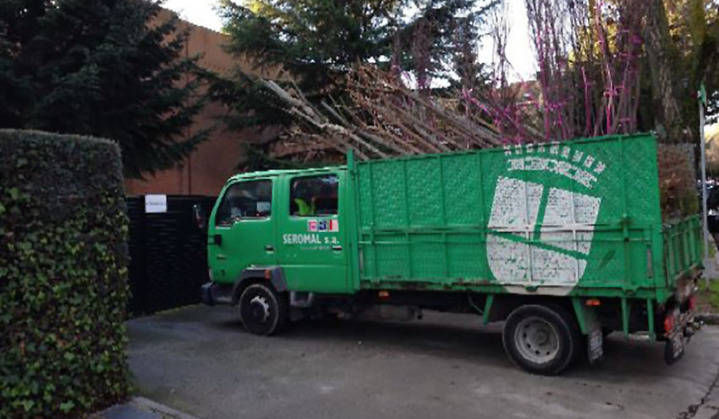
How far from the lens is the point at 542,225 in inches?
237

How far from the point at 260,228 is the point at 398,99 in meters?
3.97

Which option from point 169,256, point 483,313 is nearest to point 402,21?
point 169,256

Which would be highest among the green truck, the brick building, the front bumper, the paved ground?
the brick building

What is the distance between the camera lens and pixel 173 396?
225 inches

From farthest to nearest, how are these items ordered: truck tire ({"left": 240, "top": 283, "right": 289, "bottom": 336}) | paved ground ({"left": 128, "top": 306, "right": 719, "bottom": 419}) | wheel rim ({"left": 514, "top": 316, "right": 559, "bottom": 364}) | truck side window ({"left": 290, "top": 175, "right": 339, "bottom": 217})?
truck tire ({"left": 240, "top": 283, "right": 289, "bottom": 336}) → truck side window ({"left": 290, "top": 175, "right": 339, "bottom": 217}) → wheel rim ({"left": 514, "top": 316, "right": 559, "bottom": 364}) → paved ground ({"left": 128, "top": 306, "right": 719, "bottom": 419})

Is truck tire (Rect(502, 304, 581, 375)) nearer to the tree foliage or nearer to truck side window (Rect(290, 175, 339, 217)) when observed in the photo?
truck side window (Rect(290, 175, 339, 217))

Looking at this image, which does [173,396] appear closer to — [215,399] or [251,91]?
[215,399]

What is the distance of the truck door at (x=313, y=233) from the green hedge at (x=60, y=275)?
2.87 meters

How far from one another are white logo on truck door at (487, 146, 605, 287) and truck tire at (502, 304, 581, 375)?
0.37 meters

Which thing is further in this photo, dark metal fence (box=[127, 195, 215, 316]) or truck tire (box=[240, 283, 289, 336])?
dark metal fence (box=[127, 195, 215, 316])

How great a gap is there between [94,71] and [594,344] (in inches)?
335

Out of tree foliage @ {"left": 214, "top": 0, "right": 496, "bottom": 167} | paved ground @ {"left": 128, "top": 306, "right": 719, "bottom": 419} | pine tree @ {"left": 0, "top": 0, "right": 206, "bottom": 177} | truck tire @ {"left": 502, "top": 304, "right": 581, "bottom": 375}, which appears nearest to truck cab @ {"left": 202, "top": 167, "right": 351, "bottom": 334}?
paved ground @ {"left": 128, "top": 306, "right": 719, "bottom": 419}

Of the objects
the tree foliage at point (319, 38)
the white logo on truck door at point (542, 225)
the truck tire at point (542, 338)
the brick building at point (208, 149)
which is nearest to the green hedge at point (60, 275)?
the white logo on truck door at point (542, 225)

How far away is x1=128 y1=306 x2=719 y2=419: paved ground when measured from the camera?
17.4 feet
